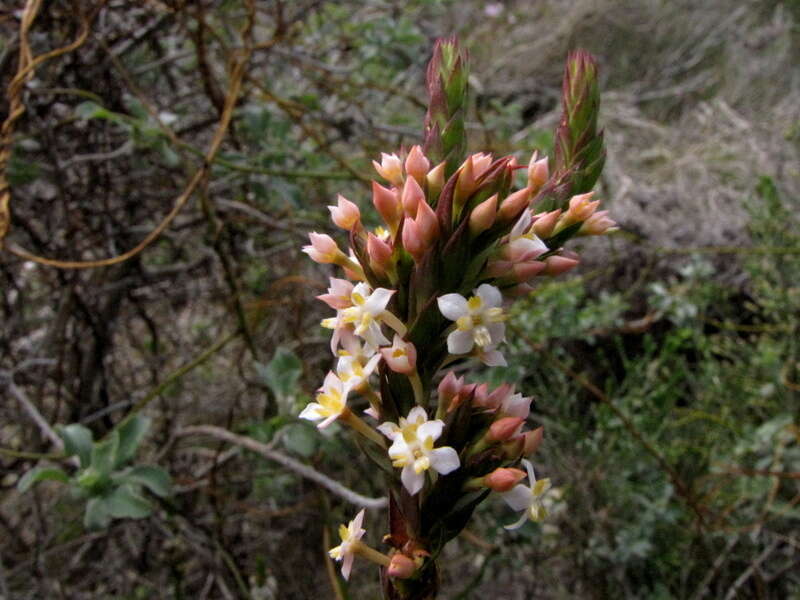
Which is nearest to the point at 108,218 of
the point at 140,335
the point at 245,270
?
the point at 245,270

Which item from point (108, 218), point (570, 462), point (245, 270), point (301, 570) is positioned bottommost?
point (301, 570)

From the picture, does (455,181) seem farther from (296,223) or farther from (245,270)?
(245,270)

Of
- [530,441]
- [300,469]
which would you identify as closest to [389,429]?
[530,441]

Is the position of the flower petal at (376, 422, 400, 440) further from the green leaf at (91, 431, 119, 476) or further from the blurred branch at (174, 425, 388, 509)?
the green leaf at (91, 431, 119, 476)

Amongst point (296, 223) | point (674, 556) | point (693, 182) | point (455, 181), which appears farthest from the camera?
point (693, 182)

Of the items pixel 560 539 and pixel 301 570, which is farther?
pixel 301 570

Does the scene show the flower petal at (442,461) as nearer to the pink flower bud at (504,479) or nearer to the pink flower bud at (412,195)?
the pink flower bud at (504,479)
